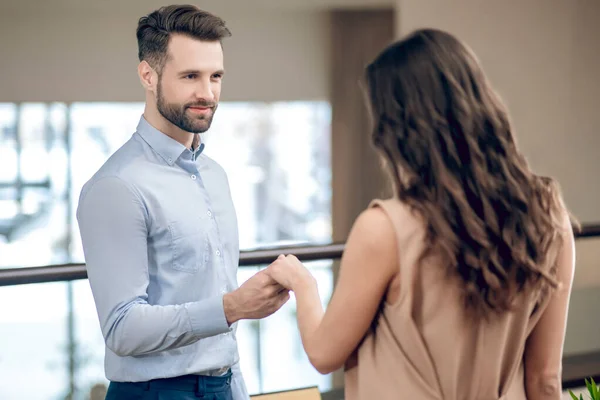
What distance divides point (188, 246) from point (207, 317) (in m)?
0.14

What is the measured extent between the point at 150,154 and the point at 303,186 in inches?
189

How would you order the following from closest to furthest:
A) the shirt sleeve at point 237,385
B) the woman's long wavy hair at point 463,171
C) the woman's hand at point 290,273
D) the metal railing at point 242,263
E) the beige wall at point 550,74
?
the woman's long wavy hair at point 463,171, the woman's hand at point 290,273, the shirt sleeve at point 237,385, the metal railing at point 242,263, the beige wall at point 550,74

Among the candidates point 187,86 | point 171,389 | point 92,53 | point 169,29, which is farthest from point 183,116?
point 92,53

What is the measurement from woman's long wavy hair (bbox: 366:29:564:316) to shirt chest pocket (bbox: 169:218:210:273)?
1.52 feet

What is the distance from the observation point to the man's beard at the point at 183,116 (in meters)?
1.43

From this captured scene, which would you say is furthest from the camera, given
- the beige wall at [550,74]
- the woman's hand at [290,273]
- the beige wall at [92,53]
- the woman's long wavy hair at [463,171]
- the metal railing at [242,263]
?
the beige wall at [92,53]

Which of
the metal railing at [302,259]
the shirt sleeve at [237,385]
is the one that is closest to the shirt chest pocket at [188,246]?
the shirt sleeve at [237,385]

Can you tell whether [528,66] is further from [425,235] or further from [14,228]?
[425,235]

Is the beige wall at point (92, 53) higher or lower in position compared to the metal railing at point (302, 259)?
higher

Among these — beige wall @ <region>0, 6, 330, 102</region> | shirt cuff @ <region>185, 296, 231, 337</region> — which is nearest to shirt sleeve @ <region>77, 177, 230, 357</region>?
shirt cuff @ <region>185, 296, 231, 337</region>

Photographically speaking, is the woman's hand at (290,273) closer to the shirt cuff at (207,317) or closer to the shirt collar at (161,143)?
the shirt cuff at (207,317)

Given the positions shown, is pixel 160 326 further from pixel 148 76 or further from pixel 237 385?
pixel 148 76

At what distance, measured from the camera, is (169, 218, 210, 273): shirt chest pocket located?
4.54 feet

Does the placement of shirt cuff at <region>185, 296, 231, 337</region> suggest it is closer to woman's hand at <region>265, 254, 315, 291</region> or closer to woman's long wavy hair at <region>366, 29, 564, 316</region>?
woman's hand at <region>265, 254, 315, 291</region>
